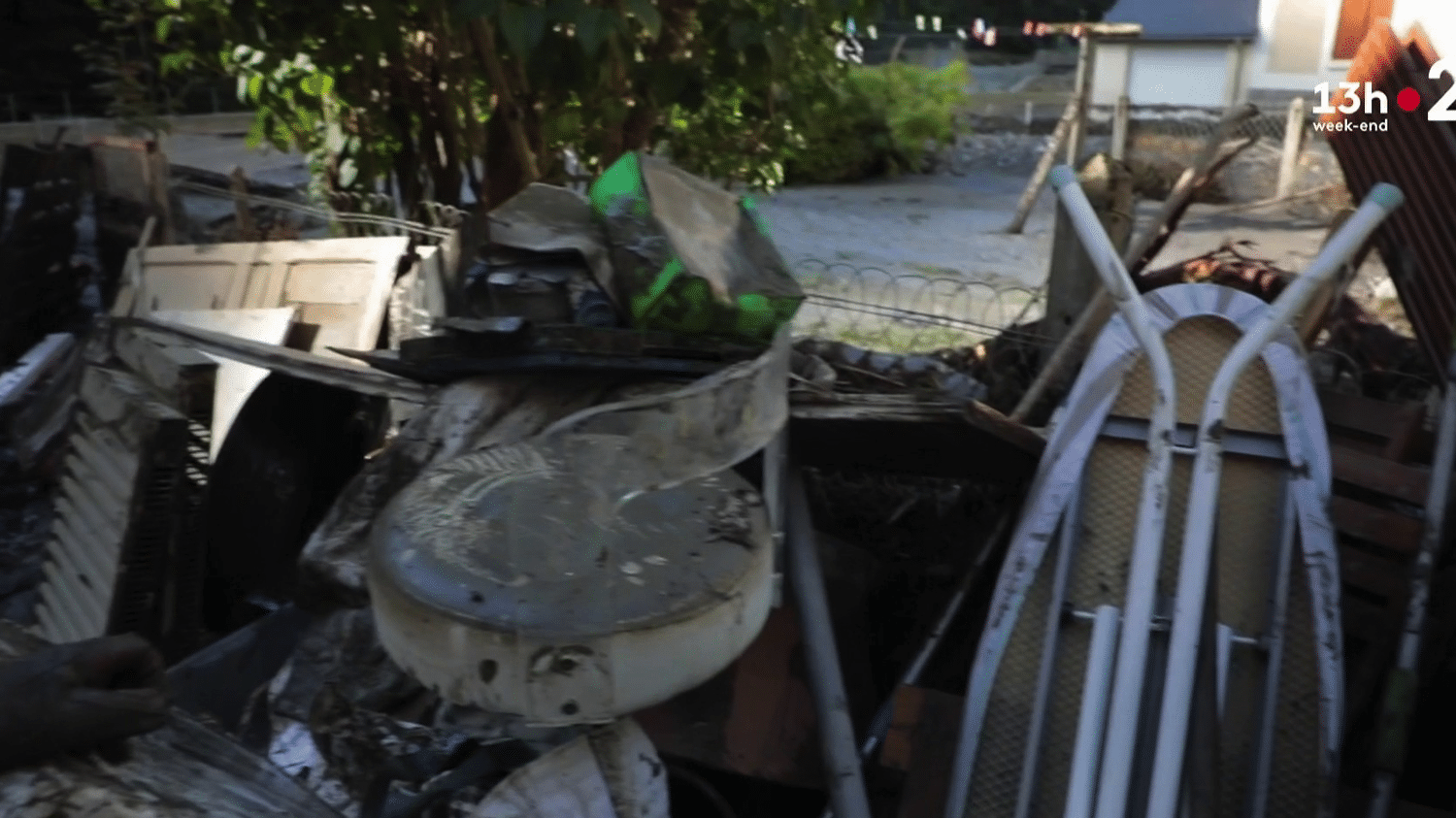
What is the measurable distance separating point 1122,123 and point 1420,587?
358 inches

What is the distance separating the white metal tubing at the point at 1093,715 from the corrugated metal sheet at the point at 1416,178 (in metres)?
1.90

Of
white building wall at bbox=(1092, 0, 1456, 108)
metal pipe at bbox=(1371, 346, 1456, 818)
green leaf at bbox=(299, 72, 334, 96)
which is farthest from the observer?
white building wall at bbox=(1092, 0, 1456, 108)

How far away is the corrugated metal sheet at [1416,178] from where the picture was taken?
3.27 metres

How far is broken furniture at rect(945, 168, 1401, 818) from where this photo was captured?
1914 millimetres

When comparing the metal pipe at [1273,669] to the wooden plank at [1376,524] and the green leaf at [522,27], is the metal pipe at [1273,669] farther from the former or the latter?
the green leaf at [522,27]

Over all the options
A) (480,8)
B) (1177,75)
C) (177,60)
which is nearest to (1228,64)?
(1177,75)

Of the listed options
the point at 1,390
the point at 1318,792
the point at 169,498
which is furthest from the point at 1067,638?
the point at 1,390

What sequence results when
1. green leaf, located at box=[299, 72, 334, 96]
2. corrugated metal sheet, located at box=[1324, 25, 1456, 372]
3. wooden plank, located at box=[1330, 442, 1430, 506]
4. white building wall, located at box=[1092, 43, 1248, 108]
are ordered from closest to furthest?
wooden plank, located at box=[1330, 442, 1430, 506], corrugated metal sheet, located at box=[1324, 25, 1456, 372], green leaf, located at box=[299, 72, 334, 96], white building wall, located at box=[1092, 43, 1248, 108]

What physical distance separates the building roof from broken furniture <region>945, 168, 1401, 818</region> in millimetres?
11052

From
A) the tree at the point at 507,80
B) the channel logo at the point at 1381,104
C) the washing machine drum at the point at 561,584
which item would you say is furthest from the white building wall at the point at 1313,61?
the washing machine drum at the point at 561,584

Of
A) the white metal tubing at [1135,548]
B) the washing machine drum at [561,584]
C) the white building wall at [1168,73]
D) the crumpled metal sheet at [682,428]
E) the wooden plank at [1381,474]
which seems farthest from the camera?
the white building wall at [1168,73]

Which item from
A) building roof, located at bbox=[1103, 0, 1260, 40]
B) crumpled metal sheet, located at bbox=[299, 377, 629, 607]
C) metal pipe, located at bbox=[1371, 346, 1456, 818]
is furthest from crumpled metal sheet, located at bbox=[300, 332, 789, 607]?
building roof, located at bbox=[1103, 0, 1260, 40]

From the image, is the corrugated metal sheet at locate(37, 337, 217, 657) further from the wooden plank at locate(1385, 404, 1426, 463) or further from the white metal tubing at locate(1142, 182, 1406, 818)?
the wooden plank at locate(1385, 404, 1426, 463)

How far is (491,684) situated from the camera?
1.46 m
